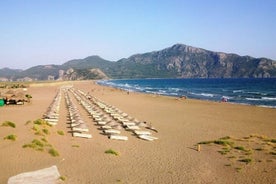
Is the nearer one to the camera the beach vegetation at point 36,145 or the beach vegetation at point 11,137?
the beach vegetation at point 36,145

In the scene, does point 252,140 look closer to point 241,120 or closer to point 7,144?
point 241,120

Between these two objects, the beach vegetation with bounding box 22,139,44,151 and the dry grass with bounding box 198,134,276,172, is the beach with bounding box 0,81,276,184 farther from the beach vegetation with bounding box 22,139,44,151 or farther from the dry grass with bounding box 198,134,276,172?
the beach vegetation with bounding box 22,139,44,151

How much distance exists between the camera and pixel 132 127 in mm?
19031

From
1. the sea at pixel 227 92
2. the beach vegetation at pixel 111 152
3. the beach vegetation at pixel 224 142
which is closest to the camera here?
the beach vegetation at pixel 111 152

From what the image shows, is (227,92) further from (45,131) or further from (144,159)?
(144,159)

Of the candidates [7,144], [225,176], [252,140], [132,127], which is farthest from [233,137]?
[7,144]

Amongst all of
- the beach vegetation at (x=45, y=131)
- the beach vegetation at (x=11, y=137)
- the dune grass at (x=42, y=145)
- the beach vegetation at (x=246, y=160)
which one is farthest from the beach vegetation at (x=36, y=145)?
the beach vegetation at (x=246, y=160)

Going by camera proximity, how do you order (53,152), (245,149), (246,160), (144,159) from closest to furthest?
(53,152) < (246,160) < (144,159) < (245,149)

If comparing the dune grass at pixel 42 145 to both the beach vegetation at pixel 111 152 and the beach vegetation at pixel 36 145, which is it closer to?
the beach vegetation at pixel 36 145

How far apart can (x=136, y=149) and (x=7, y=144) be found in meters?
5.44

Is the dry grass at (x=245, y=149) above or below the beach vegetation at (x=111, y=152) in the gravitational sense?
below

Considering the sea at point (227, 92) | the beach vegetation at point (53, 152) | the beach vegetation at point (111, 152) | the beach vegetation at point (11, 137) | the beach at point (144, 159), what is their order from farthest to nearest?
the sea at point (227, 92), the beach vegetation at point (11, 137), the beach vegetation at point (111, 152), the beach vegetation at point (53, 152), the beach at point (144, 159)

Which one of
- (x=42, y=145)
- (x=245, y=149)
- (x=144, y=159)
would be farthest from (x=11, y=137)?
(x=245, y=149)

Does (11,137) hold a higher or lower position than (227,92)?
higher
